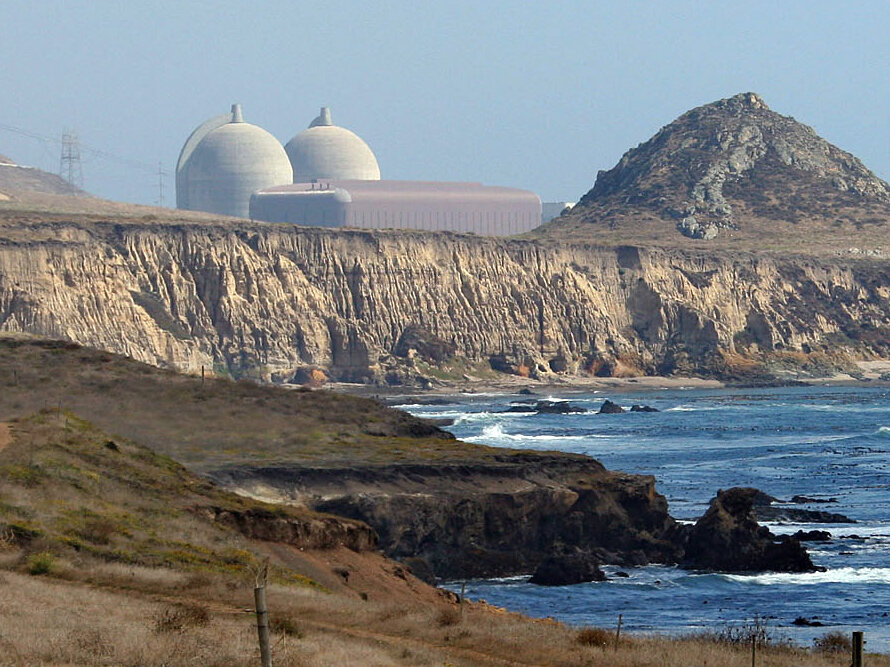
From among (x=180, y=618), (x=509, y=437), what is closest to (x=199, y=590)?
(x=180, y=618)

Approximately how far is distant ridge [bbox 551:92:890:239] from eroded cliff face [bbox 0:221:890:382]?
18463 mm

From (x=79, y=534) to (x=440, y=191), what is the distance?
16466cm

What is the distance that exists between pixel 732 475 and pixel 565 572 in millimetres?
25330

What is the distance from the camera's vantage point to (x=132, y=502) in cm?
3303

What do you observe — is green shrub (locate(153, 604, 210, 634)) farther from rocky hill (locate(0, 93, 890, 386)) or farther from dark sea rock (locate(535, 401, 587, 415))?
rocky hill (locate(0, 93, 890, 386))

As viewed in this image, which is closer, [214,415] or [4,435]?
[4,435]

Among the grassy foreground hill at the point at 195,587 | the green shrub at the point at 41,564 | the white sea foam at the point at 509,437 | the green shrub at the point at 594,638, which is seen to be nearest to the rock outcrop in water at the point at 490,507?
the grassy foreground hill at the point at 195,587

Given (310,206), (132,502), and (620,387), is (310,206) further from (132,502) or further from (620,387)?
(132,502)

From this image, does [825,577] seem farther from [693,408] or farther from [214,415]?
[693,408]

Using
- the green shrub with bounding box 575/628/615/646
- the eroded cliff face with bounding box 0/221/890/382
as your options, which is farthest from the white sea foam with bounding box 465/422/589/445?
the green shrub with bounding box 575/628/615/646

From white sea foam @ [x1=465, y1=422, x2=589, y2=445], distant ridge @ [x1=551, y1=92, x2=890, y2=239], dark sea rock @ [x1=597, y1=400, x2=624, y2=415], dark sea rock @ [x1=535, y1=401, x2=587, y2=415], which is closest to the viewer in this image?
white sea foam @ [x1=465, y1=422, x2=589, y2=445]

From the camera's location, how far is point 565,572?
132 ft

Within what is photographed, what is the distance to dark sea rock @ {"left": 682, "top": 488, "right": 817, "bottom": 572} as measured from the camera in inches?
1657

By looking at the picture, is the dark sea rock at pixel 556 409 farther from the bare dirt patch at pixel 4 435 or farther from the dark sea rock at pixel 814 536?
the bare dirt patch at pixel 4 435
